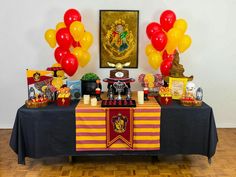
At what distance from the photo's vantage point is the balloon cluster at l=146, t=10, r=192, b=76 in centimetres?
282

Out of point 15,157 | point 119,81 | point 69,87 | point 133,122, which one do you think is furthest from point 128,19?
point 15,157

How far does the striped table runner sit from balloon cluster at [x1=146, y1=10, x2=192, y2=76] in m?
0.76

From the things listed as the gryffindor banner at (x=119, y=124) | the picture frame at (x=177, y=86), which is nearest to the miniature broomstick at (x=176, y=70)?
the picture frame at (x=177, y=86)

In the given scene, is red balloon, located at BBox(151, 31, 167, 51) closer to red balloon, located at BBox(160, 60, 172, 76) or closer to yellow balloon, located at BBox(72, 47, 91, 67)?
red balloon, located at BBox(160, 60, 172, 76)

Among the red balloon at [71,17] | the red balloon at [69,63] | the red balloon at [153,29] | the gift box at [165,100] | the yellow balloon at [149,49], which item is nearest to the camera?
the gift box at [165,100]

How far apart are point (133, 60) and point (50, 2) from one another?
1.38m

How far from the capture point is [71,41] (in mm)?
2893

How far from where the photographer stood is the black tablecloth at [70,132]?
2318 mm

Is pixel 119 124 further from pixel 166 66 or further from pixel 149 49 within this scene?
pixel 149 49

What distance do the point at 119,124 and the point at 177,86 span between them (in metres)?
0.79

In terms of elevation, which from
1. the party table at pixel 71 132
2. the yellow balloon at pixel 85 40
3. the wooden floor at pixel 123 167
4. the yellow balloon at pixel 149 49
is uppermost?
the yellow balloon at pixel 85 40

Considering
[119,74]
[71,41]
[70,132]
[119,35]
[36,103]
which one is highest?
[119,35]

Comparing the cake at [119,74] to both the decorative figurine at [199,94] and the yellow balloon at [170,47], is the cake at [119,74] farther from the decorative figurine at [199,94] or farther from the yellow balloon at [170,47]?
the decorative figurine at [199,94]

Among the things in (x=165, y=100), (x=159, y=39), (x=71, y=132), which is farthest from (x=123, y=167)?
(x=159, y=39)
